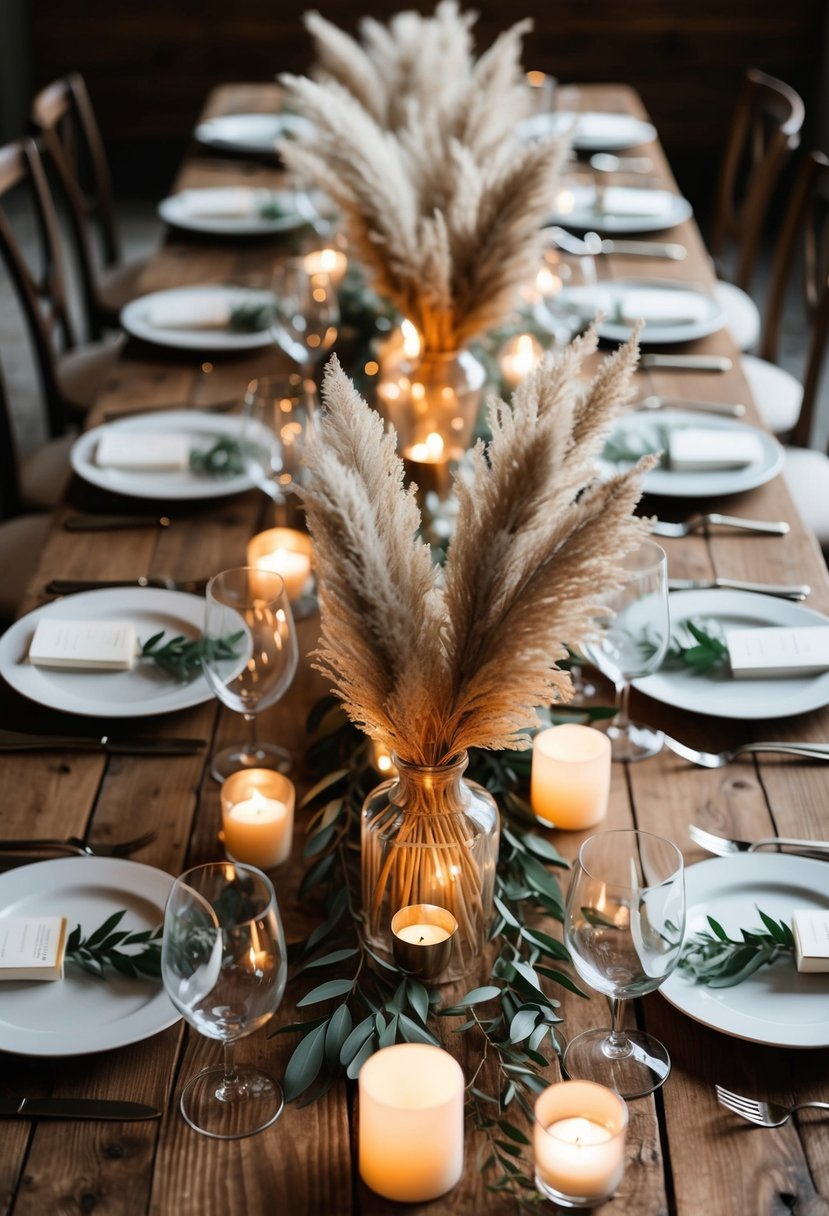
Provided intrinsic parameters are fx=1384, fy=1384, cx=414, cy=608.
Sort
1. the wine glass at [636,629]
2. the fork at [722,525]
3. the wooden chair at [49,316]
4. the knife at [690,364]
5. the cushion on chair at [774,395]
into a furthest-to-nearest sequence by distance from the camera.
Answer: the cushion on chair at [774,395] < the wooden chair at [49,316] < the knife at [690,364] < the fork at [722,525] < the wine glass at [636,629]

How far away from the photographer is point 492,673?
1064 mm

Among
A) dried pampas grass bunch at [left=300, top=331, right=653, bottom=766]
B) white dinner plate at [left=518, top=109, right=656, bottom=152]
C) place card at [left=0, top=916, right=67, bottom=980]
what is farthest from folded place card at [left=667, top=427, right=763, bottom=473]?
white dinner plate at [left=518, top=109, right=656, bottom=152]

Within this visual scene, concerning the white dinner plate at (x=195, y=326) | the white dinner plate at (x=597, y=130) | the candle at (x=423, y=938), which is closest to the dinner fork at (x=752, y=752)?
the candle at (x=423, y=938)

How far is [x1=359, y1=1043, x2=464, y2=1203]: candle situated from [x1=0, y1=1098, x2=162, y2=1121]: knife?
184 millimetres

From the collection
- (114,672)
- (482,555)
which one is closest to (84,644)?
(114,672)

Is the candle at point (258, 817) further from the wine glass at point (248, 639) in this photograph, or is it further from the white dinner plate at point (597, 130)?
the white dinner plate at point (597, 130)

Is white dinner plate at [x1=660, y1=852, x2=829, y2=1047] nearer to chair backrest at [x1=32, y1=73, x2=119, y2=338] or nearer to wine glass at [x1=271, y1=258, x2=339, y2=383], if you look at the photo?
wine glass at [x1=271, y1=258, x2=339, y2=383]

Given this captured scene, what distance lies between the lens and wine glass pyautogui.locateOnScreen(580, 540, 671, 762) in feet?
4.73

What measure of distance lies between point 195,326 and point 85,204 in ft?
4.06

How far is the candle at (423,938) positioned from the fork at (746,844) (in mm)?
315

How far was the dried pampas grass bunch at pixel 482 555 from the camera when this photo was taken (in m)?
1.02

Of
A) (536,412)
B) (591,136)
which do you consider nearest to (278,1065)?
(536,412)

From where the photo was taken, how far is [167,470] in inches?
82.9

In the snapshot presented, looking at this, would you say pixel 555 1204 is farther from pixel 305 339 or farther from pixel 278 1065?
pixel 305 339
